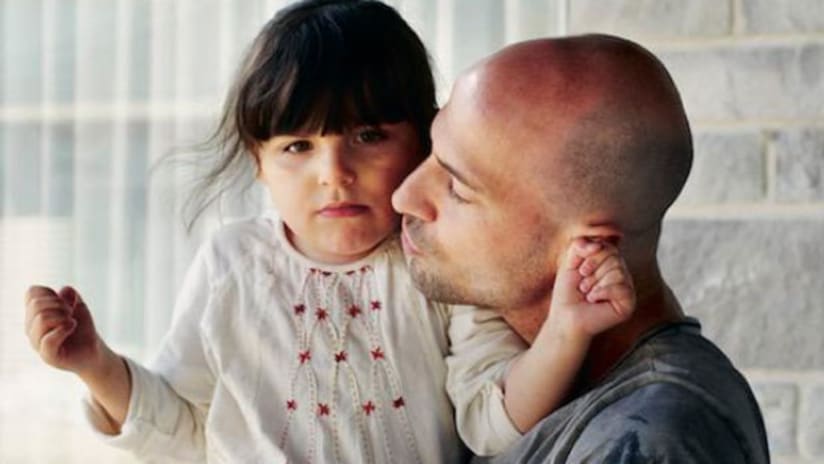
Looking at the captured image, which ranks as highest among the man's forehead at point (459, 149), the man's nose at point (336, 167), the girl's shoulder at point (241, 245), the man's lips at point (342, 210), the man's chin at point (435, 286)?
the man's forehead at point (459, 149)

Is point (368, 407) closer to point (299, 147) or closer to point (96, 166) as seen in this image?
point (299, 147)

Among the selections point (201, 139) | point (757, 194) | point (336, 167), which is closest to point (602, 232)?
point (336, 167)

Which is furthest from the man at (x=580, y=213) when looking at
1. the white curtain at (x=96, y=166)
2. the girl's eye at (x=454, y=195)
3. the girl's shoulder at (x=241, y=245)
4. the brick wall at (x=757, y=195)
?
the white curtain at (x=96, y=166)

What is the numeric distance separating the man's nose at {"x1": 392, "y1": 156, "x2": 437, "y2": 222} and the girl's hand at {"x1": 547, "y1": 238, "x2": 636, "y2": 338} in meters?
0.15

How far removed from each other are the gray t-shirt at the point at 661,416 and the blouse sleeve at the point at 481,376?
0.11 ft

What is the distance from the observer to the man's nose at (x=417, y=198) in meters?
1.28

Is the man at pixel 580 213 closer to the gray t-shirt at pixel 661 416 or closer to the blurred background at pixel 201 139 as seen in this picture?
the gray t-shirt at pixel 661 416

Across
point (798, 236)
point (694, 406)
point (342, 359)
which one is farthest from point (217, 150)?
point (798, 236)

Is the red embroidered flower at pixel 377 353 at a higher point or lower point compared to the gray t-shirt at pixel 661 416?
lower

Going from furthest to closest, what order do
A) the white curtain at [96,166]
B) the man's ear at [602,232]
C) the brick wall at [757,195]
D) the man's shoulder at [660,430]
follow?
the white curtain at [96,166] < the brick wall at [757,195] < the man's ear at [602,232] < the man's shoulder at [660,430]

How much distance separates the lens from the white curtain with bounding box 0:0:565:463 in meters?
2.53

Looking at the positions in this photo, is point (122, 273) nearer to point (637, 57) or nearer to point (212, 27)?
point (212, 27)

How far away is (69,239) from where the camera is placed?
2623mm

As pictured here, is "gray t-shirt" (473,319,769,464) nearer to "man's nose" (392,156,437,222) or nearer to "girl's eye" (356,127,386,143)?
"man's nose" (392,156,437,222)
